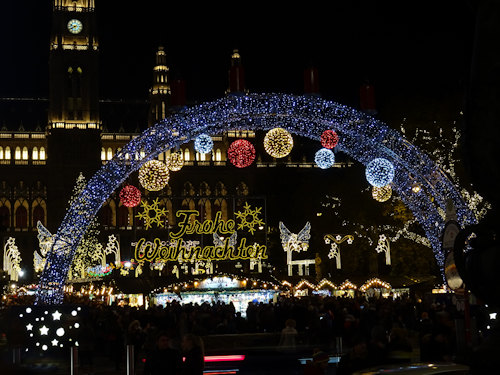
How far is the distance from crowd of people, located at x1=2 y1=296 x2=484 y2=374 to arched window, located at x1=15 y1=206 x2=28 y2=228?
57453 millimetres

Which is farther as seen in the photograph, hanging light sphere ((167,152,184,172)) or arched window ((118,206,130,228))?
arched window ((118,206,130,228))

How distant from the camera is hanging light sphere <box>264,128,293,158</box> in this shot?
19109 millimetres

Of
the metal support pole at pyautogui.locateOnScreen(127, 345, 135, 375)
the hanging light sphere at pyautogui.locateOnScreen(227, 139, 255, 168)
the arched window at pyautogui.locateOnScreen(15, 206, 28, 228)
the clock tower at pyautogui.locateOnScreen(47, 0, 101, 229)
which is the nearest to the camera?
the metal support pole at pyautogui.locateOnScreen(127, 345, 135, 375)

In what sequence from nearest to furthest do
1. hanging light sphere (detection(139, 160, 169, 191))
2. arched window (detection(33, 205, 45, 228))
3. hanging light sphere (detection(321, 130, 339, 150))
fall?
hanging light sphere (detection(321, 130, 339, 150)) → hanging light sphere (detection(139, 160, 169, 191)) → arched window (detection(33, 205, 45, 228))

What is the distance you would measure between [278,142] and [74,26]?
56.2 m

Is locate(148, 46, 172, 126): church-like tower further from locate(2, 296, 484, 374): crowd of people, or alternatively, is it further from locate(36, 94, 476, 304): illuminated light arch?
locate(36, 94, 476, 304): illuminated light arch

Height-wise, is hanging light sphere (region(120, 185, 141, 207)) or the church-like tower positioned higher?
the church-like tower

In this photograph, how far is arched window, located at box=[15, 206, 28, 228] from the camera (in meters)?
77.8

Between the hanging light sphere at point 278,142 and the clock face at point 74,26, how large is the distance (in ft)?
182

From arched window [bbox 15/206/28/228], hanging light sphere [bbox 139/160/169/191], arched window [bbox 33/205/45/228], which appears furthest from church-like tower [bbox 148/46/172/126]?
hanging light sphere [bbox 139/160/169/191]

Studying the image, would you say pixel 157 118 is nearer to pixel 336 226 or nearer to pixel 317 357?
pixel 336 226

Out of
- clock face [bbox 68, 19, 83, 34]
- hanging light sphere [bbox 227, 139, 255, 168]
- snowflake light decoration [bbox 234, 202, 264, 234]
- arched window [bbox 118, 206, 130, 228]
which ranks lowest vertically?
snowflake light decoration [bbox 234, 202, 264, 234]

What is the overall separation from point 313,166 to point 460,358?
81.1 metres

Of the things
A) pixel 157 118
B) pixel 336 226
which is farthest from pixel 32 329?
pixel 157 118
